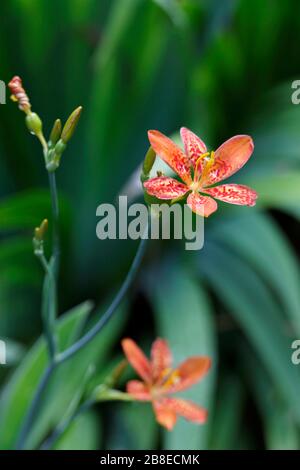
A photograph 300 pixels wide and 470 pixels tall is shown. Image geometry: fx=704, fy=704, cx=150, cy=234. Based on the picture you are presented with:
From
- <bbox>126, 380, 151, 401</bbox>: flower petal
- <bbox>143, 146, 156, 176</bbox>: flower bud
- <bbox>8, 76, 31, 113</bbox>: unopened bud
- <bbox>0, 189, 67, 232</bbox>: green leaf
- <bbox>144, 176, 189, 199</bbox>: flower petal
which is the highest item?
<bbox>0, 189, 67, 232</bbox>: green leaf

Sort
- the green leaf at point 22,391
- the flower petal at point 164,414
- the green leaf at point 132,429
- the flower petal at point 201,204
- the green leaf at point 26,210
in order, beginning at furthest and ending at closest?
the green leaf at point 132,429 < the green leaf at point 26,210 < the green leaf at point 22,391 < the flower petal at point 164,414 < the flower petal at point 201,204

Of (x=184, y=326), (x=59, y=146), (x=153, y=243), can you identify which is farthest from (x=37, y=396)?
(x=153, y=243)

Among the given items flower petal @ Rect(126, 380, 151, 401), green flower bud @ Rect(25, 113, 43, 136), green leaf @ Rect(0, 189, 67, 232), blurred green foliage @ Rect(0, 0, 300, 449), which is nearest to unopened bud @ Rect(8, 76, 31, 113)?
green flower bud @ Rect(25, 113, 43, 136)

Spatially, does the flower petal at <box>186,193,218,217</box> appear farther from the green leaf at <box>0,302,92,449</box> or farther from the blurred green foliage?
the blurred green foliage

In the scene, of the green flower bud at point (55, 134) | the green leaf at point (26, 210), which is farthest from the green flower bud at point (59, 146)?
the green leaf at point (26, 210)

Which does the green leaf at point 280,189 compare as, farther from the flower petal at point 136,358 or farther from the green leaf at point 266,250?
the flower petal at point 136,358
